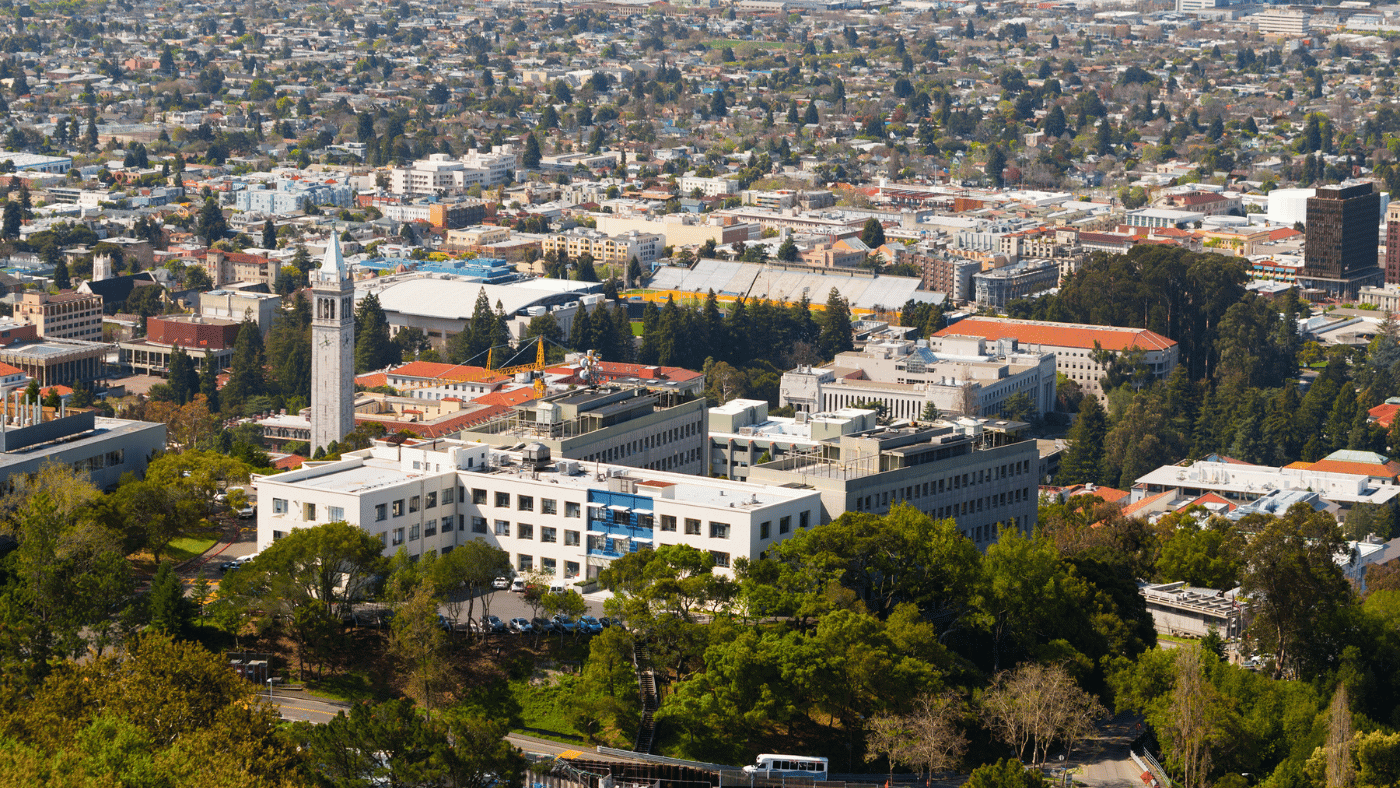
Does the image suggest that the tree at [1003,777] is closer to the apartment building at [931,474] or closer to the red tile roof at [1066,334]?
the apartment building at [931,474]

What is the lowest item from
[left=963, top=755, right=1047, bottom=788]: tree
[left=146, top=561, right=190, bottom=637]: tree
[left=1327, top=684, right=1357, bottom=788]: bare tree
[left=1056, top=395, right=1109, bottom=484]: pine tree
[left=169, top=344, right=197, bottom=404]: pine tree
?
[left=1056, top=395, right=1109, bottom=484]: pine tree

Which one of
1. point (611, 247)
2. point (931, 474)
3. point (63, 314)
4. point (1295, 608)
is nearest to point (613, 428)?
point (931, 474)

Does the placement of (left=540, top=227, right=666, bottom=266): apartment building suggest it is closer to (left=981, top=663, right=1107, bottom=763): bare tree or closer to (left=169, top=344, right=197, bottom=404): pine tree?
(left=169, top=344, right=197, bottom=404): pine tree

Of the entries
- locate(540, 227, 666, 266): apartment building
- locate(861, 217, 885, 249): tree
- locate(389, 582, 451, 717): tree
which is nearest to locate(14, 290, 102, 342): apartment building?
locate(540, 227, 666, 266): apartment building

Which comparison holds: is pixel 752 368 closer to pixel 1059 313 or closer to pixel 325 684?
pixel 1059 313

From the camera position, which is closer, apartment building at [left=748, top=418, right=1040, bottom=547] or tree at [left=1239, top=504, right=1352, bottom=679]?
tree at [left=1239, top=504, right=1352, bottom=679]

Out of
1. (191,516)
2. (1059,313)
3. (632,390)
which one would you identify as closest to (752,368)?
(1059,313)

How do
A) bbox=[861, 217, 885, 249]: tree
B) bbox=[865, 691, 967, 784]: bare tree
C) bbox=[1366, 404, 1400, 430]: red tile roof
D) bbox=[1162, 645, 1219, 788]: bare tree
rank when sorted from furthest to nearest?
bbox=[861, 217, 885, 249]: tree, bbox=[1366, 404, 1400, 430]: red tile roof, bbox=[1162, 645, 1219, 788]: bare tree, bbox=[865, 691, 967, 784]: bare tree

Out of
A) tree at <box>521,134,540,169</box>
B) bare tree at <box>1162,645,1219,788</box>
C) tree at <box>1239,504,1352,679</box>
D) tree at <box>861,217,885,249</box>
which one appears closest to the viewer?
bare tree at <box>1162,645,1219,788</box>
